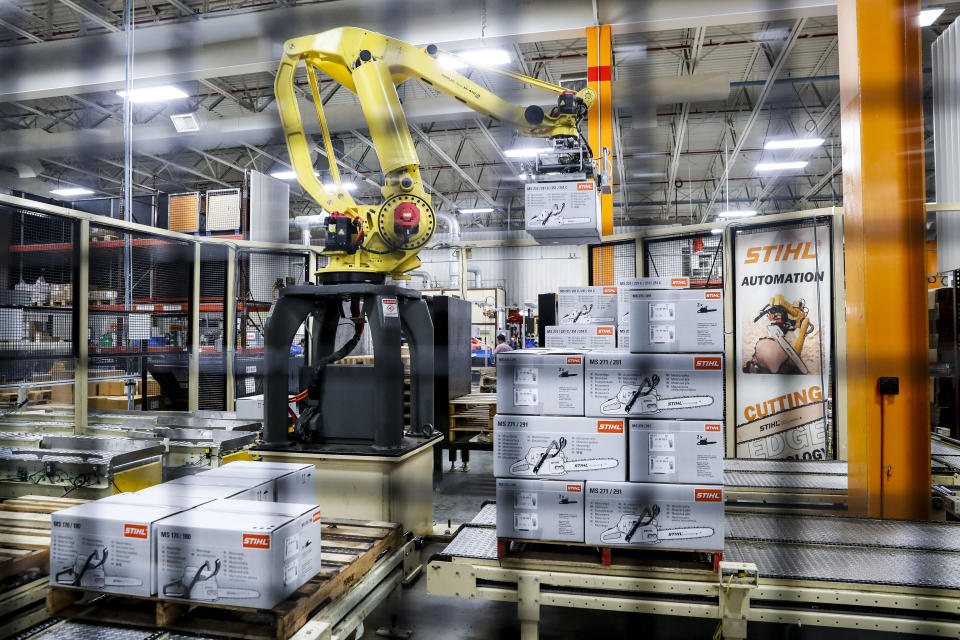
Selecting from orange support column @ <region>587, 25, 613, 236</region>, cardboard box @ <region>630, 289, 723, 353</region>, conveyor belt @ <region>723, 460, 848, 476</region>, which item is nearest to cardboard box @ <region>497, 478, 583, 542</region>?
cardboard box @ <region>630, 289, 723, 353</region>

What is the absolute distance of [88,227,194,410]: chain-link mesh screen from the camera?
5.02 metres

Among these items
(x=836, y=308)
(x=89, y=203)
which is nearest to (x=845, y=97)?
(x=836, y=308)

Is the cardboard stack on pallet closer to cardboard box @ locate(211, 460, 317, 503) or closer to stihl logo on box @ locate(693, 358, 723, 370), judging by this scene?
stihl logo on box @ locate(693, 358, 723, 370)

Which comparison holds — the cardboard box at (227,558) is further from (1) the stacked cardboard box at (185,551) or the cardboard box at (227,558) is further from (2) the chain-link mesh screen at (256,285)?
(2) the chain-link mesh screen at (256,285)

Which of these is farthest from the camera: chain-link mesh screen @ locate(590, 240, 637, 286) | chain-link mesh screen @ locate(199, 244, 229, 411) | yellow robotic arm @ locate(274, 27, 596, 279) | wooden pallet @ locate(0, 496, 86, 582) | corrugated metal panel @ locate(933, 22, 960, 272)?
chain-link mesh screen @ locate(199, 244, 229, 411)

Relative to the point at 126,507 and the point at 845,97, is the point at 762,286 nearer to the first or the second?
the point at 845,97

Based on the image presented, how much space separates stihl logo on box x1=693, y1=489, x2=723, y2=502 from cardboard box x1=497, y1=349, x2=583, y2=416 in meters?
0.50

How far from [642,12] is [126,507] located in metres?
1.98

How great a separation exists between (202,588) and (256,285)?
4995 mm

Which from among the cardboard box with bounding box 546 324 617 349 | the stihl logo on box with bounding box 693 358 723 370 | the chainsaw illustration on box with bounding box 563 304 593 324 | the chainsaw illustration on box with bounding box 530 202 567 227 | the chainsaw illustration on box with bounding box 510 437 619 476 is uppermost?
the chainsaw illustration on box with bounding box 530 202 567 227

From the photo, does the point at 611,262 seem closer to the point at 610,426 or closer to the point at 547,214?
the point at 547,214

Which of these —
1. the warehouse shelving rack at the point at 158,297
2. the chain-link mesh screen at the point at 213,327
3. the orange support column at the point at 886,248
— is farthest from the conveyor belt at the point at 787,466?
the chain-link mesh screen at the point at 213,327

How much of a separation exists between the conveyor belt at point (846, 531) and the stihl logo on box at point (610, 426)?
903mm

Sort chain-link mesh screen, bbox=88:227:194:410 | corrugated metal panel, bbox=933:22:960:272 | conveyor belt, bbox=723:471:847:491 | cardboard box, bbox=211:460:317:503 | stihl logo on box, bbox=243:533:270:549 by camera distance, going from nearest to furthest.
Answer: stihl logo on box, bbox=243:533:270:549 < cardboard box, bbox=211:460:317:503 < conveyor belt, bbox=723:471:847:491 < corrugated metal panel, bbox=933:22:960:272 < chain-link mesh screen, bbox=88:227:194:410
